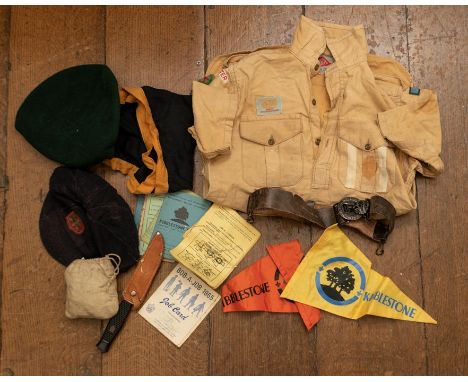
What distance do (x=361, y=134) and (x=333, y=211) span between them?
218mm

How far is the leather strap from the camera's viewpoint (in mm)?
1451

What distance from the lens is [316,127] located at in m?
1.48

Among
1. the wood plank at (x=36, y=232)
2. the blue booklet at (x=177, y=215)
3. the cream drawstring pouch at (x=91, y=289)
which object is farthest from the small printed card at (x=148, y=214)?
the wood plank at (x=36, y=232)

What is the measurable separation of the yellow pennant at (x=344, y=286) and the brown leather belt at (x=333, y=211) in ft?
0.15

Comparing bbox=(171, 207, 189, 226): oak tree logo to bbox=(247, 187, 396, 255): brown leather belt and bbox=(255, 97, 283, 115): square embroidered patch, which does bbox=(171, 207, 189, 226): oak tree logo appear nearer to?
bbox=(247, 187, 396, 255): brown leather belt

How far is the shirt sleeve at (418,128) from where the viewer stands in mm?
1419

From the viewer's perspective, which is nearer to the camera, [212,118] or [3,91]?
[212,118]

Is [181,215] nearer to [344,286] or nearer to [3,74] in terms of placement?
[344,286]

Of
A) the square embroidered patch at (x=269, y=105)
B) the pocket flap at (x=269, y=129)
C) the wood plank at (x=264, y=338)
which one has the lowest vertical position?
the wood plank at (x=264, y=338)

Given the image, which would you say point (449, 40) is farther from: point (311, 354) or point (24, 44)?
point (24, 44)

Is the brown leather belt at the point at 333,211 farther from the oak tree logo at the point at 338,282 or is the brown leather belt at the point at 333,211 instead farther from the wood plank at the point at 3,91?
the wood plank at the point at 3,91

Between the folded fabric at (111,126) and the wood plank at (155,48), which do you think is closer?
the folded fabric at (111,126)

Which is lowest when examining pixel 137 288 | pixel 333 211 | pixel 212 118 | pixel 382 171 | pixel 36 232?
pixel 137 288

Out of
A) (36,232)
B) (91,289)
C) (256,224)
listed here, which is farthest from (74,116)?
(256,224)
